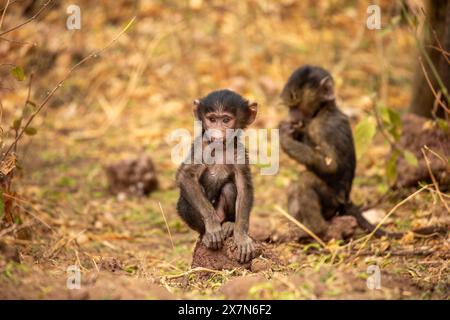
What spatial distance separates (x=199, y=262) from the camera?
5.38 meters

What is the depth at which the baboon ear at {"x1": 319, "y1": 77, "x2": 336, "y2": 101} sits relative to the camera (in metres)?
7.22

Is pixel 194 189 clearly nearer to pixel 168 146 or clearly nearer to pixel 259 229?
pixel 259 229

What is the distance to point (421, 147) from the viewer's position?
25.8ft

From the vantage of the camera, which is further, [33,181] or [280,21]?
[280,21]

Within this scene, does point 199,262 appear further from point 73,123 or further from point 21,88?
point 21,88

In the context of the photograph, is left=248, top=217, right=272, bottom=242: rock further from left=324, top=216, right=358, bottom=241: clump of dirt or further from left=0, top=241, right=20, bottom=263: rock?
left=0, top=241, right=20, bottom=263: rock

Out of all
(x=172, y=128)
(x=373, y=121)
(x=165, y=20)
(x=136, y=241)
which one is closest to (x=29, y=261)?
(x=136, y=241)

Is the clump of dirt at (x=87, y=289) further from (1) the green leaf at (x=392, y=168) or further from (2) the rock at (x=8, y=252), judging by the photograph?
(1) the green leaf at (x=392, y=168)

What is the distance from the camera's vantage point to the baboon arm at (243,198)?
536cm

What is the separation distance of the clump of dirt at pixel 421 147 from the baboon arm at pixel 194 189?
2924mm

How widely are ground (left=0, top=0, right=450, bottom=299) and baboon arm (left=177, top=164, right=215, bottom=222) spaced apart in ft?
1.59

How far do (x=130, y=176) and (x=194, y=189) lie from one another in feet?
10.9

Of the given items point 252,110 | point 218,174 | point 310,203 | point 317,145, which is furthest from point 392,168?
point 218,174

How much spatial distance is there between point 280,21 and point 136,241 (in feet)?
25.6
